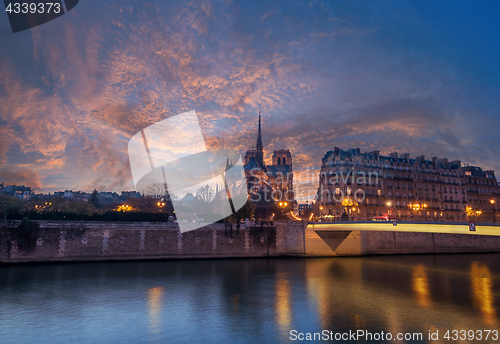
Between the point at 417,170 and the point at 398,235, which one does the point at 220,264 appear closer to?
the point at 398,235

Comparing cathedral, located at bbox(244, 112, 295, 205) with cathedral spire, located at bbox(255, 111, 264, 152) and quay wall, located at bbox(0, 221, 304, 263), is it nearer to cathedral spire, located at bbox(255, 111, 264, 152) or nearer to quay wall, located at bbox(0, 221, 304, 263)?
cathedral spire, located at bbox(255, 111, 264, 152)

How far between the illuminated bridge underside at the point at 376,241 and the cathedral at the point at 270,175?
141 ft

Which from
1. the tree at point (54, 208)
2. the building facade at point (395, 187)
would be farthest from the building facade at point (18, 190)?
the building facade at point (395, 187)

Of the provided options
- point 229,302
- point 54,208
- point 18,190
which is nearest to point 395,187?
point 229,302

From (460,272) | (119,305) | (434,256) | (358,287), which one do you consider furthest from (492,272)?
(119,305)

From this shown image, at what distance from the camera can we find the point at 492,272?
137ft

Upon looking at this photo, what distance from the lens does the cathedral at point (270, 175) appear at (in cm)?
11104

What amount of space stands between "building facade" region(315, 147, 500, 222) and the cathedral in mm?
25717

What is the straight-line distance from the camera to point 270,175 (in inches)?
5536

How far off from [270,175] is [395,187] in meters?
64.5

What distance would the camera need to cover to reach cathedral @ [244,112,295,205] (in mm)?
111044

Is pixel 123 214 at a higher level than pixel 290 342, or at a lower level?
higher

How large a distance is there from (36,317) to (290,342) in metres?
17.4

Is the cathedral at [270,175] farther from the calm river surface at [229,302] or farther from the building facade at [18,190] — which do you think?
the building facade at [18,190]
